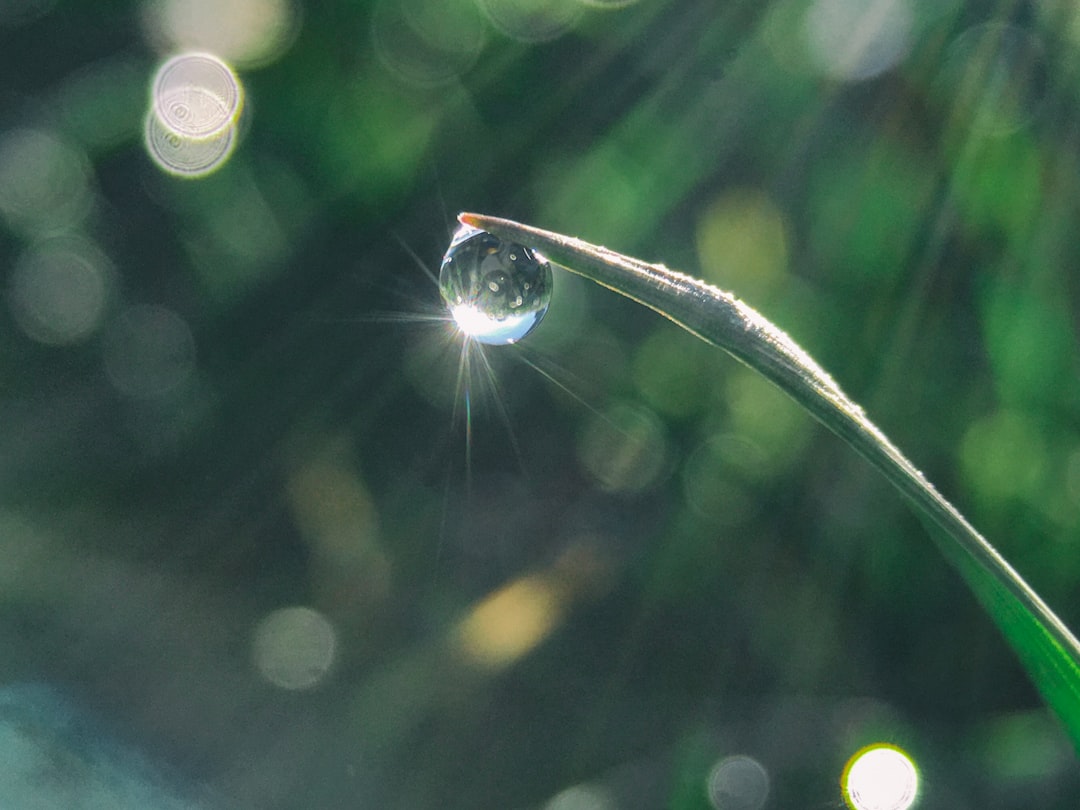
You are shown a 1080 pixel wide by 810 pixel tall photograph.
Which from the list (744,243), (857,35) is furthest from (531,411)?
(857,35)

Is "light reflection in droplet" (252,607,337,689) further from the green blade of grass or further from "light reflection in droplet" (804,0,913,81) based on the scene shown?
the green blade of grass

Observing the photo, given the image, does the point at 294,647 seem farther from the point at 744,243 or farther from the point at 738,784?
the point at 744,243

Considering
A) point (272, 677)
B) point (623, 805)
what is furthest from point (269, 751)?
point (623, 805)

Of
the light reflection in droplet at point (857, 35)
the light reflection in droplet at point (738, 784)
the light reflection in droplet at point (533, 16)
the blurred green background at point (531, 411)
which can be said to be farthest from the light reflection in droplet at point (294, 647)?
the light reflection in droplet at point (857, 35)

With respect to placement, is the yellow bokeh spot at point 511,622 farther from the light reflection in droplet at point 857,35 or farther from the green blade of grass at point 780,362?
the green blade of grass at point 780,362

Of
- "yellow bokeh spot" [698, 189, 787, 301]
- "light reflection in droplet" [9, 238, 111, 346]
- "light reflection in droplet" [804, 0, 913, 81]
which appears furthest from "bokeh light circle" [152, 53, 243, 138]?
"light reflection in droplet" [804, 0, 913, 81]

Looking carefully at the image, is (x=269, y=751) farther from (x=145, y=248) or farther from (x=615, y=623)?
(x=145, y=248)
